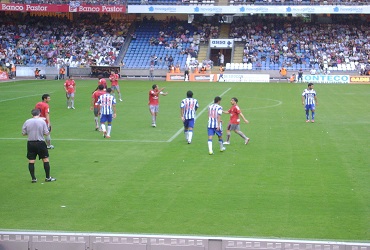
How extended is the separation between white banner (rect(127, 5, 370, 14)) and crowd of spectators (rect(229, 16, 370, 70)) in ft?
11.2

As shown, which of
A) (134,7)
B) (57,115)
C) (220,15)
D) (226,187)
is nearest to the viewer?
(226,187)

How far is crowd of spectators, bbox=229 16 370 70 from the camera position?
63531 mm

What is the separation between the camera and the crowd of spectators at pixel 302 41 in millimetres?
63531

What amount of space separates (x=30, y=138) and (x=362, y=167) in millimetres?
9066

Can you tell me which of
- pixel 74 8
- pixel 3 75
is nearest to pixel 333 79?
pixel 74 8

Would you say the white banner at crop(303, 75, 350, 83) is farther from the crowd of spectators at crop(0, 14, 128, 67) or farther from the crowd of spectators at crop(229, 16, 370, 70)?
the crowd of spectators at crop(0, 14, 128, 67)

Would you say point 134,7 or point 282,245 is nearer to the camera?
point 282,245

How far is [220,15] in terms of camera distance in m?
71.8

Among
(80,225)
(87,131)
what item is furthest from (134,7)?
(80,225)

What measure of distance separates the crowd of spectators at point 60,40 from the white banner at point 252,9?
494 cm

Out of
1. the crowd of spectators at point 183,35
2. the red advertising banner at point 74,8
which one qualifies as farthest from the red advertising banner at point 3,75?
the crowd of spectators at point 183,35

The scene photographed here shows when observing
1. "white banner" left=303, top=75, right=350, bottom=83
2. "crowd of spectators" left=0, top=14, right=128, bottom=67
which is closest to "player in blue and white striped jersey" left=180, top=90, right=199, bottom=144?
"white banner" left=303, top=75, right=350, bottom=83

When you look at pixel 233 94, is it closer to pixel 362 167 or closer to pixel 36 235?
pixel 362 167

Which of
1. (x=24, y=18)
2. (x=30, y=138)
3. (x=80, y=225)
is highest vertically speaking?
(x=24, y=18)
